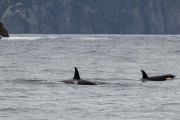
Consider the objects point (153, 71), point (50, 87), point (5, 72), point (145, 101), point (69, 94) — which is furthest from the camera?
point (153, 71)

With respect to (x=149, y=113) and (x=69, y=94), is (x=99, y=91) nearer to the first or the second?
(x=69, y=94)

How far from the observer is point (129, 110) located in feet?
74.8

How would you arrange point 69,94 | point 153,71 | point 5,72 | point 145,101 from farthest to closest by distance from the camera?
point 153,71 < point 5,72 < point 69,94 < point 145,101

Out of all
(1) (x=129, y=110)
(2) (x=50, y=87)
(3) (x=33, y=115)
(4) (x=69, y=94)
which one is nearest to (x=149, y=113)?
(1) (x=129, y=110)

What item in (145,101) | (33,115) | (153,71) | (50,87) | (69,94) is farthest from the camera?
(153,71)

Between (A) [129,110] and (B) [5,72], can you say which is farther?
(B) [5,72]

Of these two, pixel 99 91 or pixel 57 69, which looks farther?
pixel 57 69

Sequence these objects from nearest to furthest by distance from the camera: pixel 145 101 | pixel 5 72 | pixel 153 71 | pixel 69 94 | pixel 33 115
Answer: pixel 33 115, pixel 145 101, pixel 69 94, pixel 5 72, pixel 153 71

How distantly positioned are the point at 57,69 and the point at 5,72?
575 cm

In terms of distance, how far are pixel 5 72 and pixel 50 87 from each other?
1137 cm

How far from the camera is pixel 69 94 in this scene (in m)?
28.1

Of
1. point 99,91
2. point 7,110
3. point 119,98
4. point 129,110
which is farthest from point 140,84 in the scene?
point 7,110

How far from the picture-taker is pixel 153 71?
4481cm

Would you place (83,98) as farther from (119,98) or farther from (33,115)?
(33,115)
